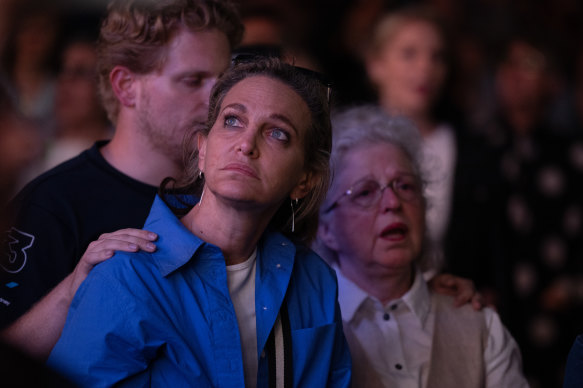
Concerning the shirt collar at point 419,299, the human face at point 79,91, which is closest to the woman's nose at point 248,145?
the shirt collar at point 419,299

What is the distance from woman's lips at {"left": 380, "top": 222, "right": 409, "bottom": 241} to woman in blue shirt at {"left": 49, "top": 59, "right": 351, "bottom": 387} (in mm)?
300

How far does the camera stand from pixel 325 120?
209 centimetres

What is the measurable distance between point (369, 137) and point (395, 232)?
0.34 m

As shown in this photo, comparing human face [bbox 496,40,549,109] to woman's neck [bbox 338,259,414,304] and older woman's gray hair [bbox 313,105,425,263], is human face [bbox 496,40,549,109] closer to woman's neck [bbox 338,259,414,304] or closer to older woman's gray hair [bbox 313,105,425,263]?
older woman's gray hair [bbox 313,105,425,263]

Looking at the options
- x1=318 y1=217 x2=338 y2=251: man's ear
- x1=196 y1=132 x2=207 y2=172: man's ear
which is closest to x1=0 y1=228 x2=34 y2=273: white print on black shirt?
x1=196 y1=132 x2=207 y2=172: man's ear

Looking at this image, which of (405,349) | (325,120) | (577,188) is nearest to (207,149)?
(325,120)

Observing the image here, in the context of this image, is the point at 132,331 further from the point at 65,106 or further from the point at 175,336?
the point at 65,106

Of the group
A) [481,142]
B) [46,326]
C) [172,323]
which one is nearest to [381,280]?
[172,323]

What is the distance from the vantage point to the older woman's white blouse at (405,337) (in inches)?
90.1

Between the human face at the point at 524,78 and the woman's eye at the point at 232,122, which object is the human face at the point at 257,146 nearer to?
the woman's eye at the point at 232,122

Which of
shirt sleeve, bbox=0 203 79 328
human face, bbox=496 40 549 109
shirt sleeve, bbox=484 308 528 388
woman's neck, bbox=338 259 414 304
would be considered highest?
human face, bbox=496 40 549 109

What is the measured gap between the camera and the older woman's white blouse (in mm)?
2289

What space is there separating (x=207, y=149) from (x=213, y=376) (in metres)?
0.54

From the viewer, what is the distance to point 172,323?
1.72 metres
